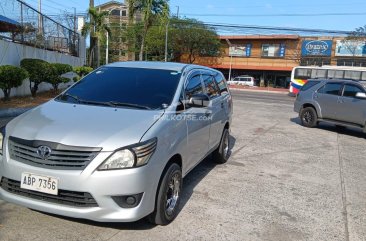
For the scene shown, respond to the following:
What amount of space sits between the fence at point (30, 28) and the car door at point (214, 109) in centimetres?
913

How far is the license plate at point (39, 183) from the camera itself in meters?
3.35

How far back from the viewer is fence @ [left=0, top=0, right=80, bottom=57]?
43.4 feet

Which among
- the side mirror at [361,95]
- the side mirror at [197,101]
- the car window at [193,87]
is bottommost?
the side mirror at [361,95]

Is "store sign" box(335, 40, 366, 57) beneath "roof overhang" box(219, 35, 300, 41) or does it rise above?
beneath

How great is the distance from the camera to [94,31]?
24984 millimetres

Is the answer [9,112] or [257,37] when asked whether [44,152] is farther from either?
[257,37]

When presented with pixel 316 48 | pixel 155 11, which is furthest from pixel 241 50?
pixel 155 11

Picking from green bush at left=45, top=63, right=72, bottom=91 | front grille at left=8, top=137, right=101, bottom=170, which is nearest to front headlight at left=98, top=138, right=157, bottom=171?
front grille at left=8, top=137, right=101, bottom=170

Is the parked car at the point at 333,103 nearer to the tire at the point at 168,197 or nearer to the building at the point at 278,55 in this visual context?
the tire at the point at 168,197

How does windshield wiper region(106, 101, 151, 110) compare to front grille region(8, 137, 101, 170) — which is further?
windshield wiper region(106, 101, 151, 110)

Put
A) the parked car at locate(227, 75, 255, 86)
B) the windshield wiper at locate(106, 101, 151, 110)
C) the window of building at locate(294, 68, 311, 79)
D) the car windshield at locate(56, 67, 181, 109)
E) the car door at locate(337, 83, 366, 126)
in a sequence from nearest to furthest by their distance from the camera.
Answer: the windshield wiper at locate(106, 101, 151, 110) < the car windshield at locate(56, 67, 181, 109) < the car door at locate(337, 83, 366, 126) < the window of building at locate(294, 68, 311, 79) < the parked car at locate(227, 75, 255, 86)

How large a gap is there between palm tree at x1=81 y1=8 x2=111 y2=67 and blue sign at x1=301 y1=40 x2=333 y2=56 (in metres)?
32.5

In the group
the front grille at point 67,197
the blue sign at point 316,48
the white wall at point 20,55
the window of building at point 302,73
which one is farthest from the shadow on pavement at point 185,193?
the blue sign at point 316,48

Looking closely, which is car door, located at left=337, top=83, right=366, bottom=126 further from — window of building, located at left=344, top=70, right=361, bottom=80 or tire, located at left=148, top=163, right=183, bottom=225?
window of building, located at left=344, top=70, right=361, bottom=80
